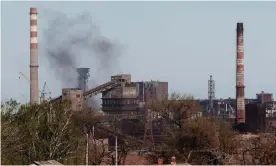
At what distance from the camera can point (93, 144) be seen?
33562 millimetres

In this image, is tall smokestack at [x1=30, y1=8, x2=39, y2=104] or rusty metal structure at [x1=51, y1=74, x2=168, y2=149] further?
rusty metal structure at [x1=51, y1=74, x2=168, y2=149]

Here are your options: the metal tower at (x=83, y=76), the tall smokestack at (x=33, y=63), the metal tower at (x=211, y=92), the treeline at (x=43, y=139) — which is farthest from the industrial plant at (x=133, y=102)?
the metal tower at (x=83, y=76)

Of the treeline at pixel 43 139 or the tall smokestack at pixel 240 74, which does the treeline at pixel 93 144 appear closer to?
the treeline at pixel 43 139

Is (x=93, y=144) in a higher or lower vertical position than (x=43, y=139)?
lower

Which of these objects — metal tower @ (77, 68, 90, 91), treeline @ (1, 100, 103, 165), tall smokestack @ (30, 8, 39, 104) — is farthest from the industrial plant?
metal tower @ (77, 68, 90, 91)

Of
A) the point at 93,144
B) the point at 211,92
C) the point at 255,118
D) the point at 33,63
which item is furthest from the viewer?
the point at 211,92

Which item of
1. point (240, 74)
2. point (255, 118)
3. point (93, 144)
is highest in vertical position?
point (240, 74)

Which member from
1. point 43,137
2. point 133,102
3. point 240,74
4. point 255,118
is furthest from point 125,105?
point 43,137

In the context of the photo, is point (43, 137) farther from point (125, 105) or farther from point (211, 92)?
point (211, 92)

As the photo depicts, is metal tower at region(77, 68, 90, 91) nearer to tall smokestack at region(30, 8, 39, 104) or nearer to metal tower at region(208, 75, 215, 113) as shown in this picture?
metal tower at region(208, 75, 215, 113)

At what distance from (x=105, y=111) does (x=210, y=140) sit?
121 ft

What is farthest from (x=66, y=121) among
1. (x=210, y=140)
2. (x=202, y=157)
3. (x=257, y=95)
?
(x=257, y=95)

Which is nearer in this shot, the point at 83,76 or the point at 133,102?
the point at 133,102

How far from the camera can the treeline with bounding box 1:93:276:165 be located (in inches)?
1039
